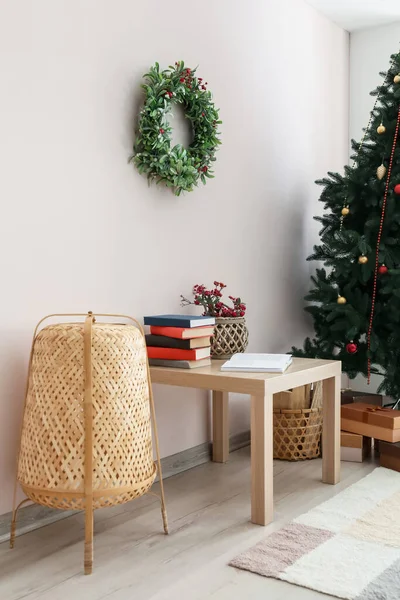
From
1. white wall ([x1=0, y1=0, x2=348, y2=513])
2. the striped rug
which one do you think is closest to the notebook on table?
white wall ([x1=0, y1=0, x2=348, y2=513])

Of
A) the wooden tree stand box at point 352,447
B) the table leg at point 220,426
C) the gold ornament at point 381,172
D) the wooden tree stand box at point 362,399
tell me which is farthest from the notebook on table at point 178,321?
the gold ornament at point 381,172

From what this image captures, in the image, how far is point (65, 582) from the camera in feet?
5.60

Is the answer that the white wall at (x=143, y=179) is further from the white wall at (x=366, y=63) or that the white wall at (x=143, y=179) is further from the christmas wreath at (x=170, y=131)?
the white wall at (x=366, y=63)

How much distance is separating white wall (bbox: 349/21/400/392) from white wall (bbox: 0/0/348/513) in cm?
19

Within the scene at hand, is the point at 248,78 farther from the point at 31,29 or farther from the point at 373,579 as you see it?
the point at 373,579

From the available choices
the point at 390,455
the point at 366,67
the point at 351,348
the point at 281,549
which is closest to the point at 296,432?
the point at 390,455

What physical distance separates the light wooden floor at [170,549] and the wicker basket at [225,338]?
51 cm

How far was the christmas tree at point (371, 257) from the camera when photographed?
3006 millimetres

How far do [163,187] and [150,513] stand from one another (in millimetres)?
1262

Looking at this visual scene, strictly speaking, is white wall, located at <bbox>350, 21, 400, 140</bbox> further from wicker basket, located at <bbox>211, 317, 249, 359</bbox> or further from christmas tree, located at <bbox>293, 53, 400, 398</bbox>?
wicker basket, located at <bbox>211, 317, 249, 359</bbox>

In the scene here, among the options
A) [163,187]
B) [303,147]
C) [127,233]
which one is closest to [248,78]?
[303,147]

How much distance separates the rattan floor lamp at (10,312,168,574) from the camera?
70.6 inches

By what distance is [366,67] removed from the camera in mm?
4023

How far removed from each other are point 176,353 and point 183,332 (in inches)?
3.4
